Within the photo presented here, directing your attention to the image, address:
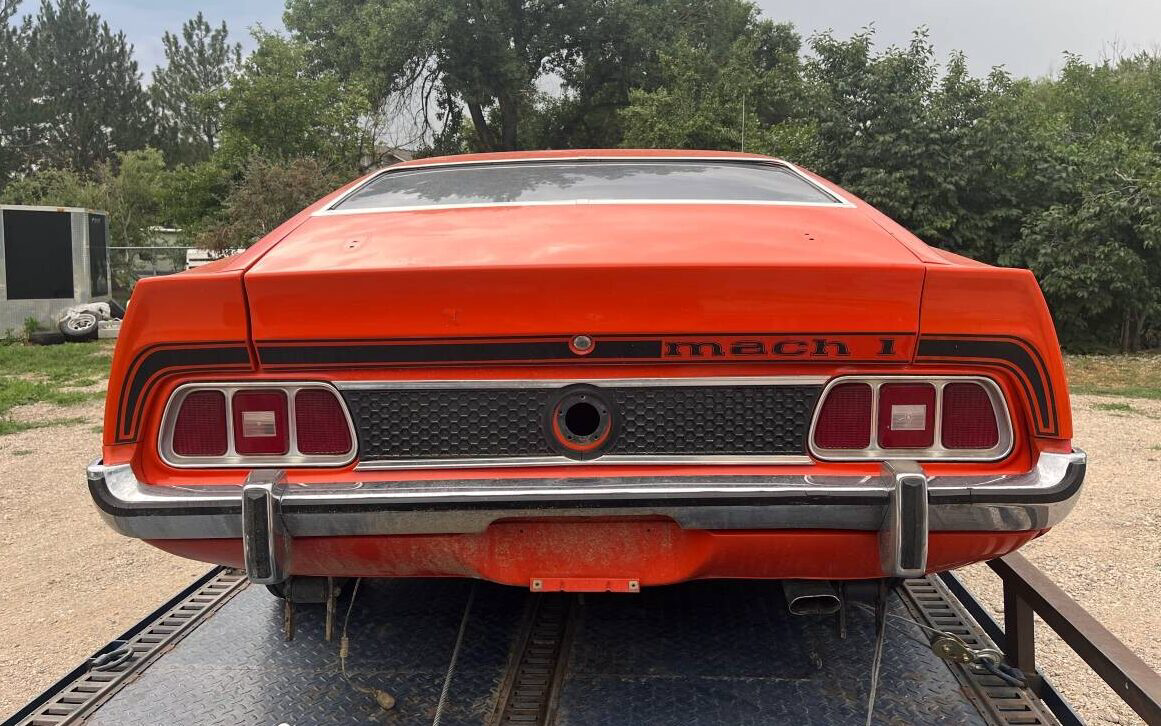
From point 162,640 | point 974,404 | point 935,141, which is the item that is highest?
point 935,141

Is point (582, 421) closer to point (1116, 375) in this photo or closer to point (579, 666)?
point (579, 666)

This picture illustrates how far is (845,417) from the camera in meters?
2.00

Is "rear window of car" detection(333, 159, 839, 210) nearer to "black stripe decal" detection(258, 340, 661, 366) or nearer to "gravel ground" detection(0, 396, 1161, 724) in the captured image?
"black stripe decal" detection(258, 340, 661, 366)

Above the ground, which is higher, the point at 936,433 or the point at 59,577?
the point at 936,433

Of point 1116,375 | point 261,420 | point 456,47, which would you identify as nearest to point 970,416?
point 261,420

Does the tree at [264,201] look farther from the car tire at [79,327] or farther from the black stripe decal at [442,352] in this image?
the black stripe decal at [442,352]

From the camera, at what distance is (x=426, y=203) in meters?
2.66

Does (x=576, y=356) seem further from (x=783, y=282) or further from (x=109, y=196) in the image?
(x=109, y=196)

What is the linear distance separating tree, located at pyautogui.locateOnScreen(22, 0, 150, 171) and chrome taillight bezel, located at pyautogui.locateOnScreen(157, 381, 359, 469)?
43536mm

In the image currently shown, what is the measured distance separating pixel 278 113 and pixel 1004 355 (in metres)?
21.0

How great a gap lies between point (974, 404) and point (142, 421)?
1.90m

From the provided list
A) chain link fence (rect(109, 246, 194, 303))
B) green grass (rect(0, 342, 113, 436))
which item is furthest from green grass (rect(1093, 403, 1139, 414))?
chain link fence (rect(109, 246, 194, 303))

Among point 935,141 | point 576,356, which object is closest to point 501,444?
point 576,356

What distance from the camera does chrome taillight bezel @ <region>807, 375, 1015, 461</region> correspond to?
1.96 meters
